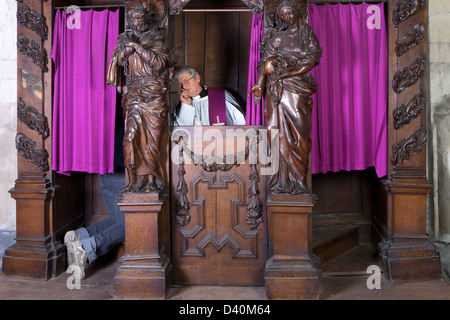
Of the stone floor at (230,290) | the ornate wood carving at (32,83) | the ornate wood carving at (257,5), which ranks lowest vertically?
the stone floor at (230,290)

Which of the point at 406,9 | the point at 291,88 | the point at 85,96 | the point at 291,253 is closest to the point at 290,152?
the point at 291,88

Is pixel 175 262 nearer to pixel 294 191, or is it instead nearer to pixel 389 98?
pixel 294 191

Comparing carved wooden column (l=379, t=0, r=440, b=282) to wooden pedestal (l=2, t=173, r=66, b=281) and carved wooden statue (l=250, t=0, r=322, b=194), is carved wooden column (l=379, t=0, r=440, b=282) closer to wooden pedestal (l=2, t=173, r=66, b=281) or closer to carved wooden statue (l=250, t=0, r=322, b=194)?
carved wooden statue (l=250, t=0, r=322, b=194)

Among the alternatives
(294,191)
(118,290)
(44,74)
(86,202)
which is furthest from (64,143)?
(294,191)

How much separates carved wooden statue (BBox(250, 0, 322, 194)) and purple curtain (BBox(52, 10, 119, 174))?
145 centimetres

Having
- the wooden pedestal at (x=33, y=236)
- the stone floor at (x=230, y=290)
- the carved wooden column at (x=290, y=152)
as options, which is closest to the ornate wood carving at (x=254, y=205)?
the carved wooden column at (x=290, y=152)

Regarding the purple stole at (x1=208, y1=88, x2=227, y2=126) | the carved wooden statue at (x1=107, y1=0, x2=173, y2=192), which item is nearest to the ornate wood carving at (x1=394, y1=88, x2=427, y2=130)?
the purple stole at (x1=208, y1=88, x2=227, y2=126)

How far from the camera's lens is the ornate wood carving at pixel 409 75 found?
339cm

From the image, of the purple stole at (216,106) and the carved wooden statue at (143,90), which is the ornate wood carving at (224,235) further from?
the purple stole at (216,106)

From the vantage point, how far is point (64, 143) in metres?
3.68

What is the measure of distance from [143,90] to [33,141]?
3.93 ft

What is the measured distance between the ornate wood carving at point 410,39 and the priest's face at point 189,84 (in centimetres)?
172

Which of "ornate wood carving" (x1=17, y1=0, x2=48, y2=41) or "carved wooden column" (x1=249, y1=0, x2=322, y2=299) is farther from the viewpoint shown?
"ornate wood carving" (x1=17, y1=0, x2=48, y2=41)

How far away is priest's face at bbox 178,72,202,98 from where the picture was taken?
388cm
